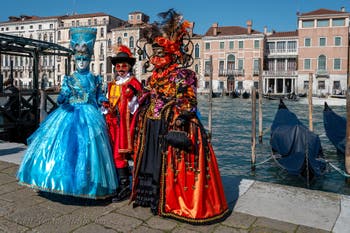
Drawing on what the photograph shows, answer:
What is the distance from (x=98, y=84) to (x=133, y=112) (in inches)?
20.3

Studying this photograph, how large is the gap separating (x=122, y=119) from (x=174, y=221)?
3.11 ft

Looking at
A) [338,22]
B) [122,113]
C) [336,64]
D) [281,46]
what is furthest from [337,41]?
[122,113]

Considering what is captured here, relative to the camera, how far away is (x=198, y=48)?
40000mm

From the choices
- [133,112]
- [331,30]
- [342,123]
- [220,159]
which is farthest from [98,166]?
[331,30]

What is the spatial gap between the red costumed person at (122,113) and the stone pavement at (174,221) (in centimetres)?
25

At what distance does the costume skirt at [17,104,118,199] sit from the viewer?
2.58 m

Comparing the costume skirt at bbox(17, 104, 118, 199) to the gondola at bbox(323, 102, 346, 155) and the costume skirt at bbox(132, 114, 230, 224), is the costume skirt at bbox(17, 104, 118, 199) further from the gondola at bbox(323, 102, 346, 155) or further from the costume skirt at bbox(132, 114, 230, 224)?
the gondola at bbox(323, 102, 346, 155)

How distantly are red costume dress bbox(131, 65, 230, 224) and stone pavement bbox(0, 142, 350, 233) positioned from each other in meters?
0.10

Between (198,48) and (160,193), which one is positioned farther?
(198,48)

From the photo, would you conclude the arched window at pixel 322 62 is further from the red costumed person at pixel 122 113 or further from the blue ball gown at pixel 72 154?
the blue ball gown at pixel 72 154

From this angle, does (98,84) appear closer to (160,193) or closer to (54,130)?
(54,130)

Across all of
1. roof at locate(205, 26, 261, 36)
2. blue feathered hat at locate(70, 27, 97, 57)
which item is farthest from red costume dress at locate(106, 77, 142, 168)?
roof at locate(205, 26, 261, 36)

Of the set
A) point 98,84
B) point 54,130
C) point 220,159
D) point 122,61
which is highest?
point 122,61

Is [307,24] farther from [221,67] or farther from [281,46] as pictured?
[221,67]
